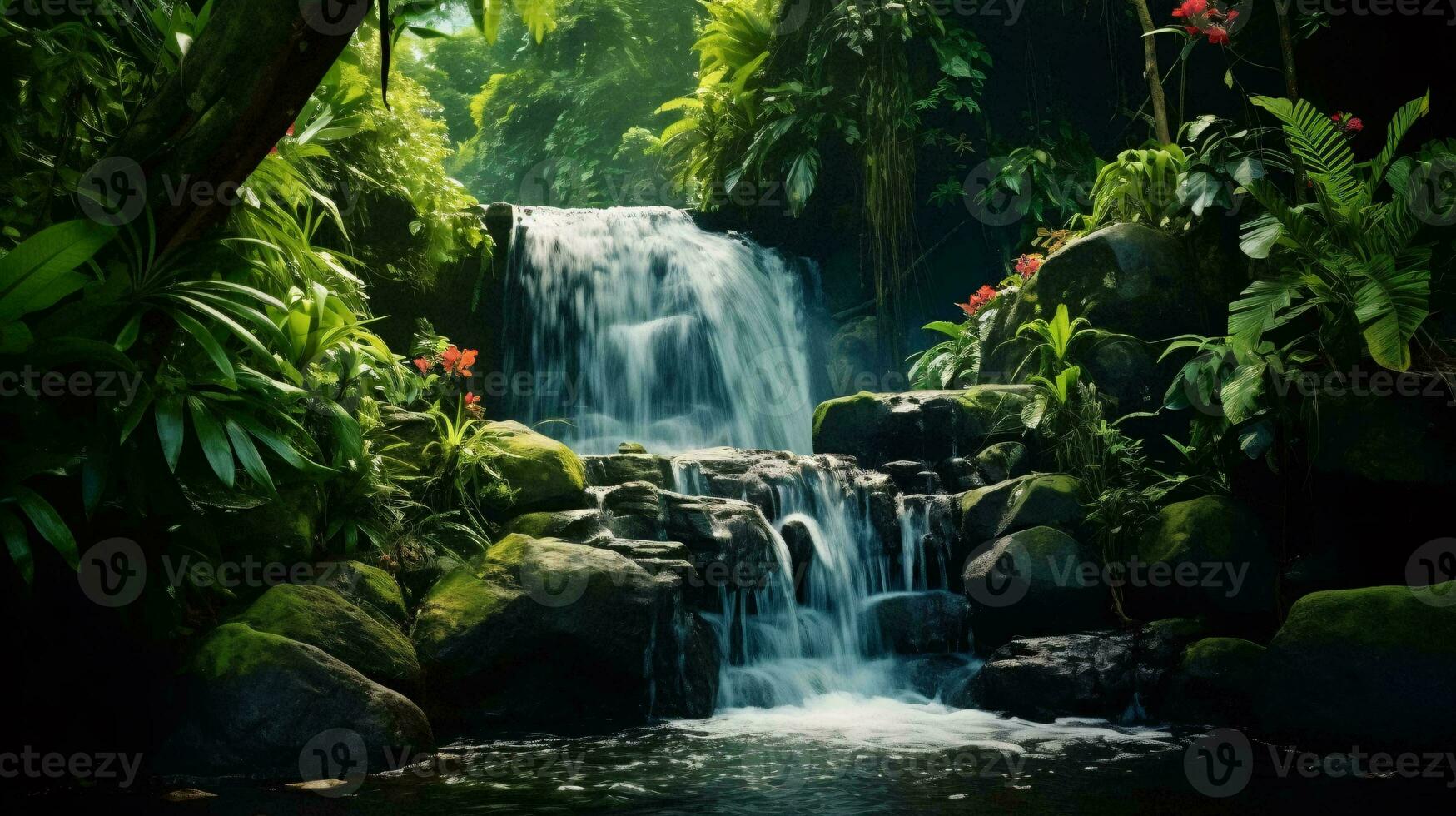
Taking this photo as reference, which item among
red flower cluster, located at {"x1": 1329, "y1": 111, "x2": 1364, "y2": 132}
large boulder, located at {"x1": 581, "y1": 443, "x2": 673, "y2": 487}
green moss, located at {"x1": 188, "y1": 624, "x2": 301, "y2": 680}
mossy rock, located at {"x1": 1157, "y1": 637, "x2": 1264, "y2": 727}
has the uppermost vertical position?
red flower cluster, located at {"x1": 1329, "y1": 111, "x2": 1364, "y2": 132}

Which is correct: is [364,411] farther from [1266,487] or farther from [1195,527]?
[1266,487]

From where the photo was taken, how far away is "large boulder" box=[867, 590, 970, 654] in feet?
20.6

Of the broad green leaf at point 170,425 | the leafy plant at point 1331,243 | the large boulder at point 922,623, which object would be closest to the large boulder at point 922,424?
the large boulder at point 922,623

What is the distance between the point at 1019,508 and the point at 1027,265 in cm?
325

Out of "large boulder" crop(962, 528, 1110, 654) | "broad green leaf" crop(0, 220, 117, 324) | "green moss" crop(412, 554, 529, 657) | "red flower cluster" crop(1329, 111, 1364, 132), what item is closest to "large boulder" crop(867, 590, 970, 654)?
"large boulder" crop(962, 528, 1110, 654)

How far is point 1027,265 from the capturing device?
28.8ft

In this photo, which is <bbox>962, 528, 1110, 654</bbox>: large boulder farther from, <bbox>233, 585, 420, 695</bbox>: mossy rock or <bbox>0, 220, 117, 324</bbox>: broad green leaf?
<bbox>0, 220, 117, 324</bbox>: broad green leaf

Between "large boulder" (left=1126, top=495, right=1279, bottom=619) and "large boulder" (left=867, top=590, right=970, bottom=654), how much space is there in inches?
40.5

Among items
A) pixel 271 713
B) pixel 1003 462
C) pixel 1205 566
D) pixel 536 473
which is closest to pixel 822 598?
pixel 1003 462

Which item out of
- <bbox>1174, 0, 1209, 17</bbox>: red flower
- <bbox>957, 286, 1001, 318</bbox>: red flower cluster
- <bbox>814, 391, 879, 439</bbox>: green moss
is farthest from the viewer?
<bbox>957, 286, 1001, 318</bbox>: red flower cluster

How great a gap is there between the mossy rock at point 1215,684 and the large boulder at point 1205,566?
51cm

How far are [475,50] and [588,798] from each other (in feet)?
87.6

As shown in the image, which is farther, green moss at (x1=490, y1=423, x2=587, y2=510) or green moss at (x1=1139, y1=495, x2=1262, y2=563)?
green moss at (x1=490, y1=423, x2=587, y2=510)

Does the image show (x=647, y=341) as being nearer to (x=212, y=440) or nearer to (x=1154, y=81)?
(x=1154, y=81)
